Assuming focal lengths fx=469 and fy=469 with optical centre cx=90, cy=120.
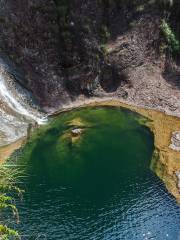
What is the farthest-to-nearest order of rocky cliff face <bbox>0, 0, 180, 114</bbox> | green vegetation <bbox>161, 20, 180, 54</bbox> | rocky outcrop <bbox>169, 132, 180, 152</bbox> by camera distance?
1. green vegetation <bbox>161, 20, 180, 54</bbox>
2. rocky cliff face <bbox>0, 0, 180, 114</bbox>
3. rocky outcrop <bbox>169, 132, 180, 152</bbox>

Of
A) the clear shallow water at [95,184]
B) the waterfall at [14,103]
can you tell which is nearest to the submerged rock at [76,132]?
the clear shallow water at [95,184]

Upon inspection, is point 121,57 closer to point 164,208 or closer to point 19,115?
point 19,115

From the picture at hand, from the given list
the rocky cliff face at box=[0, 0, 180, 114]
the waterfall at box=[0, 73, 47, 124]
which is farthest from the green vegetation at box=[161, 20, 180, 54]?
the waterfall at box=[0, 73, 47, 124]

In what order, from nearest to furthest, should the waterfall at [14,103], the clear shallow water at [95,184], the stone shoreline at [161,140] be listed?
the clear shallow water at [95,184] → the stone shoreline at [161,140] → the waterfall at [14,103]

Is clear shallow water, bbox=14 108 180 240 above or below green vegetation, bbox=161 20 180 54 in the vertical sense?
below

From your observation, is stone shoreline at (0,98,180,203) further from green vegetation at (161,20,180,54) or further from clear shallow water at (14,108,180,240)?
green vegetation at (161,20,180,54)

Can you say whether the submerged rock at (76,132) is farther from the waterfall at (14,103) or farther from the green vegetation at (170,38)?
the green vegetation at (170,38)
